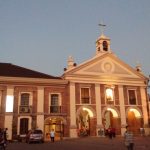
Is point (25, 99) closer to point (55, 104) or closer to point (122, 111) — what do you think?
point (55, 104)

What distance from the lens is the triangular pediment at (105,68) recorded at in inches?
1421

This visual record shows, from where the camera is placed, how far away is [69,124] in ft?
111

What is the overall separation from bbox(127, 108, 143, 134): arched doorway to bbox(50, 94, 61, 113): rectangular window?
10307mm

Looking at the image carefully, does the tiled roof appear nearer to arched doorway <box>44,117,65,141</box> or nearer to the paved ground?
arched doorway <box>44,117,65,141</box>

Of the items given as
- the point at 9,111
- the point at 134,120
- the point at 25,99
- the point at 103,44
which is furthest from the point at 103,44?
the point at 9,111

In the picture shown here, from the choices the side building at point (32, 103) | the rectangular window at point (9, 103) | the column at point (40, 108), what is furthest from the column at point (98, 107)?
the rectangular window at point (9, 103)

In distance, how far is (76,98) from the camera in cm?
3491

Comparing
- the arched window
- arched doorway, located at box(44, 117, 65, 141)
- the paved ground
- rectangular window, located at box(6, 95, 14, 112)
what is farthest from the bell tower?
the paved ground

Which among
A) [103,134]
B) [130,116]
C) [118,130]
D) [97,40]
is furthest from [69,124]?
[97,40]

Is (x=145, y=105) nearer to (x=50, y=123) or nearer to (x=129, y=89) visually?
(x=129, y=89)

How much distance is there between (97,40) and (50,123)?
605 inches

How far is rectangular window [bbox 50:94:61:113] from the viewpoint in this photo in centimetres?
3430

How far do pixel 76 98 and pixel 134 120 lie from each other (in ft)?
31.6

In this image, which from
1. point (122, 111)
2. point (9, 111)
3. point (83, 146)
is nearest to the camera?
point (83, 146)
